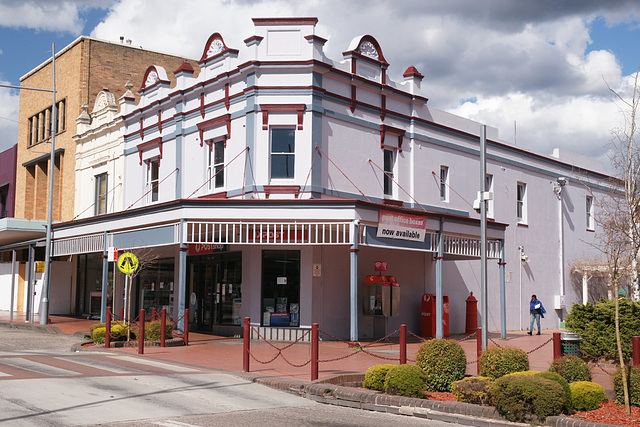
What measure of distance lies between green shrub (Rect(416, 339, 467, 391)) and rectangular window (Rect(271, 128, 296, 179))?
1071cm

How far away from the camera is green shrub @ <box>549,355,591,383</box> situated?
466 inches

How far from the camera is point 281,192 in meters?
22.2

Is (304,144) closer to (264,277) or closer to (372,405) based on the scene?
(264,277)

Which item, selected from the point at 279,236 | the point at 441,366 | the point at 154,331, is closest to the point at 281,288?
the point at 279,236

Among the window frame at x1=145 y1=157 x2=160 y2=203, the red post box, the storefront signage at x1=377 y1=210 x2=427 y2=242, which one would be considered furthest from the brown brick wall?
the storefront signage at x1=377 y1=210 x2=427 y2=242

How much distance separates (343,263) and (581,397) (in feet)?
41.7

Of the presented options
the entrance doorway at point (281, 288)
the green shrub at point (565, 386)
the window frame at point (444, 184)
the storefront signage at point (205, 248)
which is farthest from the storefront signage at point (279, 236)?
the green shrub at point (565, 386)

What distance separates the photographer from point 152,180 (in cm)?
2780

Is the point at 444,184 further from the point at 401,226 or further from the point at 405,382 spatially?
the point at 405,382

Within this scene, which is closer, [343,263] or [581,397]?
[581,397]

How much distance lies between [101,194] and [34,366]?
1789cm

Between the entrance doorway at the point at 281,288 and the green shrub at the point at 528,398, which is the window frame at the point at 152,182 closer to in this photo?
the entrance doorway at the point at 281,288

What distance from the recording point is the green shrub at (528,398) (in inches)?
402

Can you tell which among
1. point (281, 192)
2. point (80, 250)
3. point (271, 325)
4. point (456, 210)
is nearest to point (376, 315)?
point (271, 325)
